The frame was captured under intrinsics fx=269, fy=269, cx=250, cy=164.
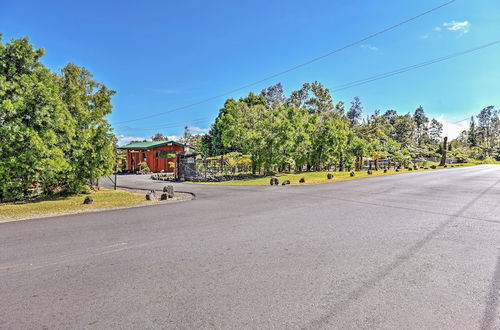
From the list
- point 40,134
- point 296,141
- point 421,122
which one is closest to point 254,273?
point 40,134

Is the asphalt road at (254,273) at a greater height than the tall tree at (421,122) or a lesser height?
lesser

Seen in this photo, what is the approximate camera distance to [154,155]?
32250mm

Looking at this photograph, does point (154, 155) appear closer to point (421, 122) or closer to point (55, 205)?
point (55, 205)

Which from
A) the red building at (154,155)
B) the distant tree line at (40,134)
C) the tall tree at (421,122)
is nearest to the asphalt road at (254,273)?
the distant tree line at (40,134)

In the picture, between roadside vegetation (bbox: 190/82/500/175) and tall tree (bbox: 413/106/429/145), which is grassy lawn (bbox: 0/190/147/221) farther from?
tall tree (bbox: 413/106/429/145)

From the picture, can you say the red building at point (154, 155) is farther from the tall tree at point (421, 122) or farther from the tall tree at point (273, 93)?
the tall tree at point (421, 122)

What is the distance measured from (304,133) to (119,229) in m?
21.6

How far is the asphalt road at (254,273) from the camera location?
282cm

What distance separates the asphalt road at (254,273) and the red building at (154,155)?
25.4 metres

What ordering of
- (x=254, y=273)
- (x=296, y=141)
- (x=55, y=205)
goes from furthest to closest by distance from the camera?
(x=296, y=141)
(x=55, y=205)
(x=254, y=273)

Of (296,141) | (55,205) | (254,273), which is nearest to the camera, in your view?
(254,273)

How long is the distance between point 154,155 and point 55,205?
22.5 metres

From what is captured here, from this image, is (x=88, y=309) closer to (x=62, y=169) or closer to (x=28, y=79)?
(x=62, y=169)

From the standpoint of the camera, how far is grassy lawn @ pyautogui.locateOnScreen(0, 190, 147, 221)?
8690mm
